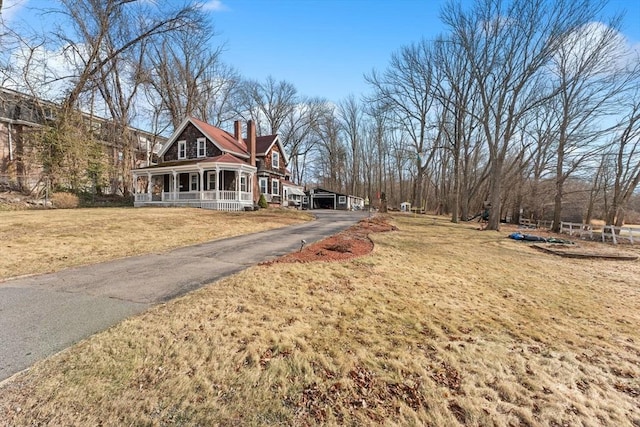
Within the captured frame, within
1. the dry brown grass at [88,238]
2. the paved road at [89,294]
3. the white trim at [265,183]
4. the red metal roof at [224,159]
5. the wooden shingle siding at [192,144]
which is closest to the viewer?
the paved road at [89,294]

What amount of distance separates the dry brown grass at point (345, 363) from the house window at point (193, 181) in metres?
20.7

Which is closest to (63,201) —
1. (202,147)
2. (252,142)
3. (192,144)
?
(192,144)

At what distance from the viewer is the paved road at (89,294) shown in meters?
3.29

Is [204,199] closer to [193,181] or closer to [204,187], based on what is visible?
[204,187]

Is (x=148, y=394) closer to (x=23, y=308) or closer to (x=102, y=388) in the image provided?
(x=102, y=388)

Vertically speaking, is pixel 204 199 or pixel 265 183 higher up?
pixel 265 183

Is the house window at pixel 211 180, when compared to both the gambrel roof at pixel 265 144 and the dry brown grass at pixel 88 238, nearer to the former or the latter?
the gambrel roof at pixel 265 144

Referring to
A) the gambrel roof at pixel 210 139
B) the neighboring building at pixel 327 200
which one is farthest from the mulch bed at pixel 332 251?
the neighboring building at pixel 327 200

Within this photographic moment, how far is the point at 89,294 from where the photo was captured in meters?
4.82

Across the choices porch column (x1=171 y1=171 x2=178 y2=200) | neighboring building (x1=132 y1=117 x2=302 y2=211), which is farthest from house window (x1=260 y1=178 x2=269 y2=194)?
porch column (x1=171 y1=171 x2=178 y2=200)

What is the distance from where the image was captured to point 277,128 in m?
46.8

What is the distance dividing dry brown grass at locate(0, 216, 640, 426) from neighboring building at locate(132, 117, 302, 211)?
17667 mm

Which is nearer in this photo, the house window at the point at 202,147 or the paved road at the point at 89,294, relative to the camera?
the paved road at the point at 89,294

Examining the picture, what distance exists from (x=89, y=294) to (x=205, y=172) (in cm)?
2017
